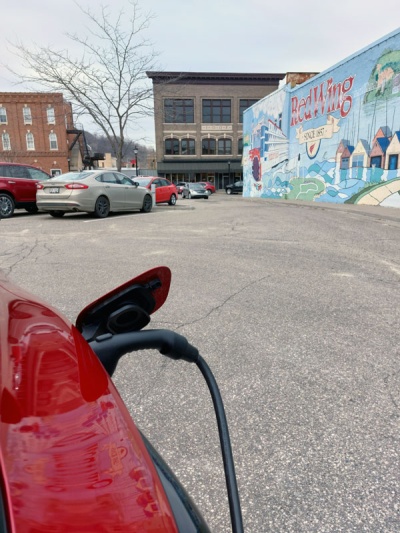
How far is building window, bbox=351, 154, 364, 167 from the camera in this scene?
16562mm

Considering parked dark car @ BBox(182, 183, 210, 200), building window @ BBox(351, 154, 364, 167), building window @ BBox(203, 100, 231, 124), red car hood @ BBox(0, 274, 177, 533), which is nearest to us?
red car hood @ BBox(0, 274, 177, 533)

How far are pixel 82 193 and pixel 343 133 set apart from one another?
12808 millimetres

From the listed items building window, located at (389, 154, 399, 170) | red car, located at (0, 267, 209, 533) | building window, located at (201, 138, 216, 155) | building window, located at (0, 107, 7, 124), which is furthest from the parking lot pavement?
building window, located at (0, 107, 7, 124)

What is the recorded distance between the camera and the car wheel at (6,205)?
1178cm

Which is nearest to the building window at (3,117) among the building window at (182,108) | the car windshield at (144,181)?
the building window at (182,108)

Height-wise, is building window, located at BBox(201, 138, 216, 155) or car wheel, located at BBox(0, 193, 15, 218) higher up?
building window, located at BBox(201, 138, 216, 155)

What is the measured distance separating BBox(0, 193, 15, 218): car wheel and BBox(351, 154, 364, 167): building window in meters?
14.1

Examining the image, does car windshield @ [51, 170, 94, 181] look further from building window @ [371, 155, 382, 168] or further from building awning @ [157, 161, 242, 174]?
building awning @ [157, 161, 242, 174]

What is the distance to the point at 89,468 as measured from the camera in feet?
1.96

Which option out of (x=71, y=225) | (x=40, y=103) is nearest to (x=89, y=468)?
(x=71, y=225)

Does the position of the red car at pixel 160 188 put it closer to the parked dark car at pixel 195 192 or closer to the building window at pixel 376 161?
the building window at pixel 376 161

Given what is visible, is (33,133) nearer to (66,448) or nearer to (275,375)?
(275,375)

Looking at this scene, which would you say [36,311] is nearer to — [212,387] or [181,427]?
[212,387]

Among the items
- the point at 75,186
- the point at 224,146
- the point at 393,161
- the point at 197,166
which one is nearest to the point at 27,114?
the point at 197,166
